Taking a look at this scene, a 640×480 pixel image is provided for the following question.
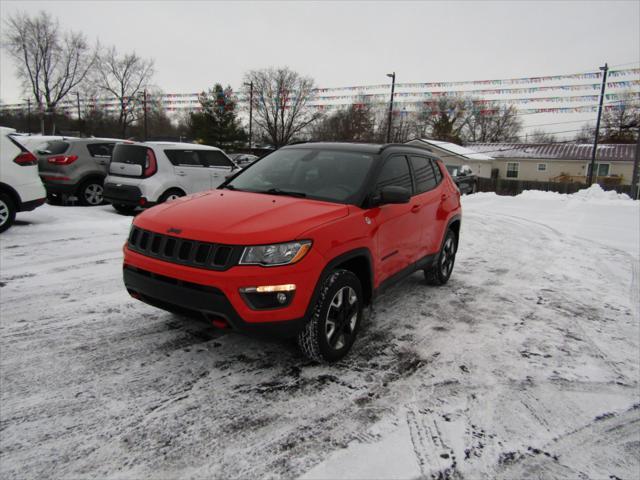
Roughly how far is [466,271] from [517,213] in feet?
28.6

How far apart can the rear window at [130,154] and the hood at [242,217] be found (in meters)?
5.97

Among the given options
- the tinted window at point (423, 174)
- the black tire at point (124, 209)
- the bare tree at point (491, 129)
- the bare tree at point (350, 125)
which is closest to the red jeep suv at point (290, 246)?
the tinted window at point (423, 174)

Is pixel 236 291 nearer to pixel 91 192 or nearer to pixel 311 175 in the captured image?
pixel 311 175

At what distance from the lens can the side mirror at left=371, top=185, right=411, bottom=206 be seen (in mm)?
3586

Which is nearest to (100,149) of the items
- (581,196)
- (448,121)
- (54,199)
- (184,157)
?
(54,199)

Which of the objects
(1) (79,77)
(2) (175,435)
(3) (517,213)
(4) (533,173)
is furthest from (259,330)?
(1) (79,77)

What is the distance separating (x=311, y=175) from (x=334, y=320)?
1416 millimetres

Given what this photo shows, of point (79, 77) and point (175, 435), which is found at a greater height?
point (79, 77)

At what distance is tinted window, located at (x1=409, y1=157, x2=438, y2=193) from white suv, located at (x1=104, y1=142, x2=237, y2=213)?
5939mm

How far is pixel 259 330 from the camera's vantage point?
9.45 ft

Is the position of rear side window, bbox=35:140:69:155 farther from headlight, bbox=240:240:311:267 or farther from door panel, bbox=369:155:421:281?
headlight, bbox=240:240:311:267

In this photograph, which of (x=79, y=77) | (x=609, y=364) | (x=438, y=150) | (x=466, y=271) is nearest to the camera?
(x=609, y=364)

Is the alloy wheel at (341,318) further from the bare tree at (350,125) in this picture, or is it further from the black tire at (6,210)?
the bare tree at (350,125)

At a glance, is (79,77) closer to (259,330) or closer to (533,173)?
(533,173)
